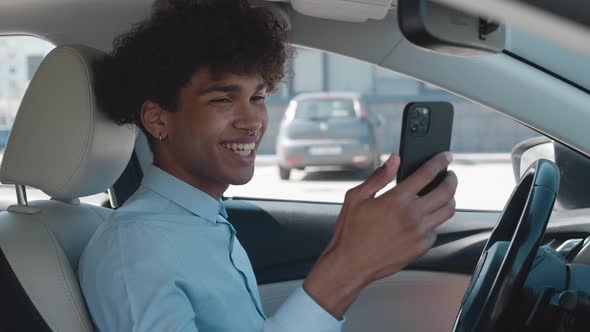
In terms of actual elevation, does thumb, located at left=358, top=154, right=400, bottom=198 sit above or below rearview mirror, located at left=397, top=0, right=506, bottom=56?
below

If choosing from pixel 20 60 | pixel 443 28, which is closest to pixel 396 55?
pixel 443 28

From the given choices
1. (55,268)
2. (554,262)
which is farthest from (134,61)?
(554,262)

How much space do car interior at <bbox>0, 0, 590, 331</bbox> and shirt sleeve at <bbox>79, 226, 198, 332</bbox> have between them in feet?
0.38

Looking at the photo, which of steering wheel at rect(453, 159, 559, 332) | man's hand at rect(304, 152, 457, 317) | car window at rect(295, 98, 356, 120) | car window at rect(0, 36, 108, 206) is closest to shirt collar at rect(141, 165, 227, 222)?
man's hand at rect(304, 152, 457, 317)

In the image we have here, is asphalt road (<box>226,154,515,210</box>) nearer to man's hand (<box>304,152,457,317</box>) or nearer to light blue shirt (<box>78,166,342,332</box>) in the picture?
man's hand (<box>304,152,457,317</box>)

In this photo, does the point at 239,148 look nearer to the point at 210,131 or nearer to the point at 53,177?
the point at 210,131

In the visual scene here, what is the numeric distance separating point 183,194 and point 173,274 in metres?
0.21

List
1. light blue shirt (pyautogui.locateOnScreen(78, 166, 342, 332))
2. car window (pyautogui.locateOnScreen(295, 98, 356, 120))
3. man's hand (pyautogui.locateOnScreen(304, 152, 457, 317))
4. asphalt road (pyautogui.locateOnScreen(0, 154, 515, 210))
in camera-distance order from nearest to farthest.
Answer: man's hand (pyautogui.locateOnScreen(304, 152, 457, 317)) → light blue shirt (pyautogui.locateOnScreen(78, 166, 342, 332)) → asphalt road (pyautogui.locateOnScreen(0, 154, 515, 210)) → car window (pyautogui.locateOnScreen(295, 98, 356, 120))

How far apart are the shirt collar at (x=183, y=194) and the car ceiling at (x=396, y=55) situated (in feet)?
2.32

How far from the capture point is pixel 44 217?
5.43 feet

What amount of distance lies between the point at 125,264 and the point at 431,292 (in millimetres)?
1505

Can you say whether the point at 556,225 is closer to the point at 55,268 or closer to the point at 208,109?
the point at 208,109

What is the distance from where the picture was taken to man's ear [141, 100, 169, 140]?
1554 mm

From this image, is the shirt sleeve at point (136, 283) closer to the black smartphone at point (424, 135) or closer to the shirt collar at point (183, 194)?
the shirt collar at point (183, 194)
